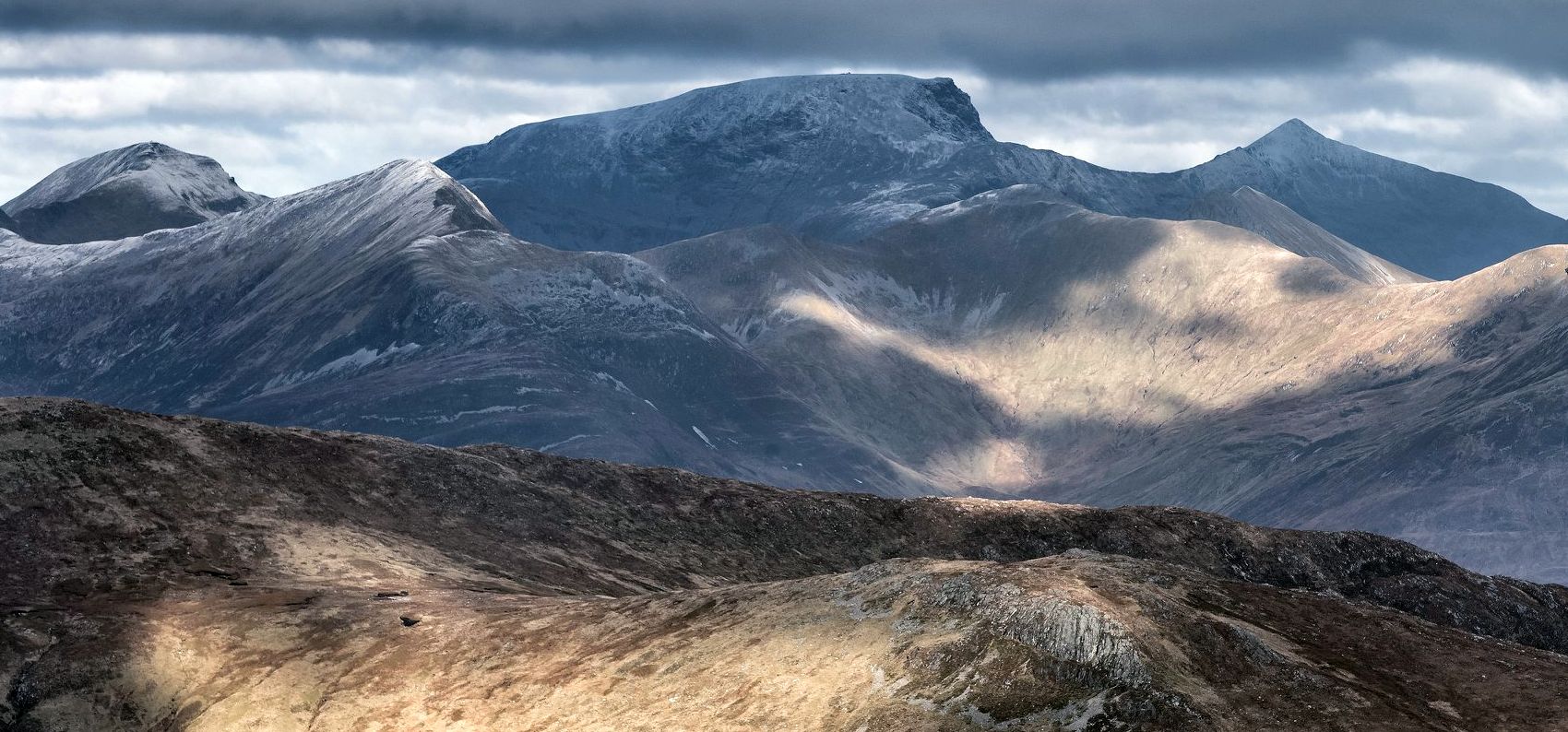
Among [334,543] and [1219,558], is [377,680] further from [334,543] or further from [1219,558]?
[1219,558]

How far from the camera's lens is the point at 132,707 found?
89.3 meters

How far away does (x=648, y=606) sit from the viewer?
295ft

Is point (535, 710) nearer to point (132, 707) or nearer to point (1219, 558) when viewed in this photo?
point (132, 707)

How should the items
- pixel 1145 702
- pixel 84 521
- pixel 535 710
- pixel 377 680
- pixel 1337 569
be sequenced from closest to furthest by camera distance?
pixel 1145 702 → pixel 535 710 → pixel 377 680 → pixel 84 521 → pixel 1337 569

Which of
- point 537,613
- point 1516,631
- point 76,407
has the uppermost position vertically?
point 76,407

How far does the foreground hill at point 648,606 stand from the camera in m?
69.2

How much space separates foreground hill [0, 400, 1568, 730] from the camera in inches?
2726

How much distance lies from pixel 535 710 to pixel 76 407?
209 feet

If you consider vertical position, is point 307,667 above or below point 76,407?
below

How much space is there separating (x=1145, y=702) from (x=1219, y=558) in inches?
3198

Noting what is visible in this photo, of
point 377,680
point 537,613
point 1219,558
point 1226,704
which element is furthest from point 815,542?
point 1226,704

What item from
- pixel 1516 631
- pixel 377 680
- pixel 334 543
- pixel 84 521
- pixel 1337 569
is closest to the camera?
pixel 377 680

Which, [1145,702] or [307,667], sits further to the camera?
[307,667]

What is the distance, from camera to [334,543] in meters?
120
